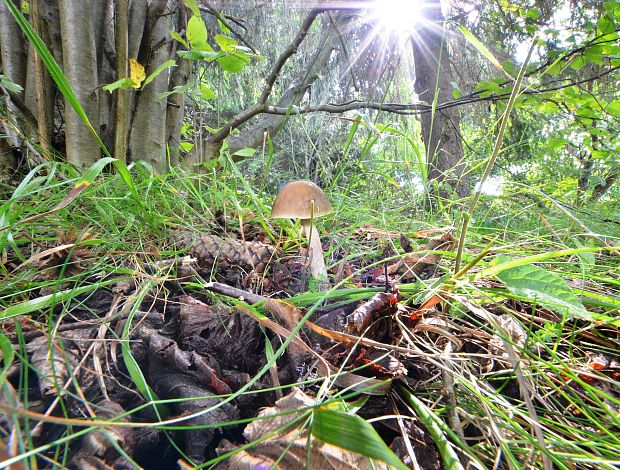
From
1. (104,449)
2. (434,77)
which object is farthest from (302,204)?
(434,77)

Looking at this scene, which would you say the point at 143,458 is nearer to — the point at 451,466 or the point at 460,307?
the point at 451,466

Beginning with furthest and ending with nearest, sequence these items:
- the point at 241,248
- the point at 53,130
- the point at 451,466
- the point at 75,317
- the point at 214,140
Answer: the point at 214,140, the point at 53,130, the point at 241,248, the point at 75,317, the point at 451,466

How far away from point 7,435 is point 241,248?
65cm

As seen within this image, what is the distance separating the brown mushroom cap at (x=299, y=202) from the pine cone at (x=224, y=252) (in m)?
0.14

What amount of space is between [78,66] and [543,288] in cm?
201

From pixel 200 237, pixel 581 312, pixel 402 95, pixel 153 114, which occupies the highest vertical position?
pixel 402 95

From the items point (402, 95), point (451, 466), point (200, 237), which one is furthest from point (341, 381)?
point (402, 95)

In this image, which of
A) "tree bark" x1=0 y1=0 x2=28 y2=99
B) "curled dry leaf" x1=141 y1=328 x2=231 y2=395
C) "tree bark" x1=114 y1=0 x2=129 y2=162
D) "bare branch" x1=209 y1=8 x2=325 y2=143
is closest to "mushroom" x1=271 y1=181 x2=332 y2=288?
"curled dry leaf" x1=141 y1=328 x2=231 y2=395

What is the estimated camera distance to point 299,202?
3.60ft

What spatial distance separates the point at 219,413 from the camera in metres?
0.55

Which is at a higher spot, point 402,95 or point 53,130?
point 402,95

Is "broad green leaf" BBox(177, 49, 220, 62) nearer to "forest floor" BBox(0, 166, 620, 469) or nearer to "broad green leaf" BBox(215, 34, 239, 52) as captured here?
"broad green leaf" BBox(215, 34, 239, 52)

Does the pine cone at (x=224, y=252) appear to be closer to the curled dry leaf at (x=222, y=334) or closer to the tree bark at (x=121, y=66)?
the curled dry leaf at (x=222, y=334)

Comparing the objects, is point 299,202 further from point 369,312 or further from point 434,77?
point 434,77
